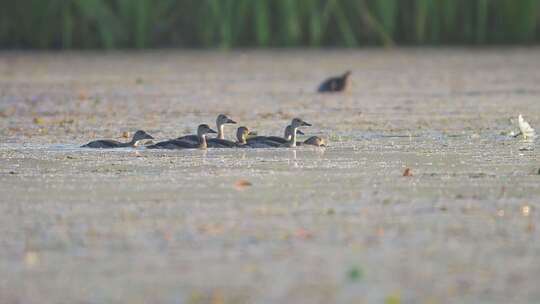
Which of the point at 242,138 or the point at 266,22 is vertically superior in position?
the point at 266,22

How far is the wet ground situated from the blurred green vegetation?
7824 millimetres

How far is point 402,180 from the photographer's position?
28.2 ft

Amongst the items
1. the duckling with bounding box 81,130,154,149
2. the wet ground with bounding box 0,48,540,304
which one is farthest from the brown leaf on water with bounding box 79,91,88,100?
the duckling with bounding box 81,130,154,149

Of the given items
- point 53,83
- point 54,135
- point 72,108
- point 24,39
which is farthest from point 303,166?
point 24,39

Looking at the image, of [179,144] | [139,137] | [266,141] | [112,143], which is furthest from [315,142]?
[112,143]

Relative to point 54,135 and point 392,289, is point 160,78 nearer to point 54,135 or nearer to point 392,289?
point 54,135

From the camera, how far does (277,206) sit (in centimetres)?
758

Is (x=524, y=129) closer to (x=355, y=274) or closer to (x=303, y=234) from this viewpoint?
(x=303, y=234)

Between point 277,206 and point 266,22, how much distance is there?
1671cm

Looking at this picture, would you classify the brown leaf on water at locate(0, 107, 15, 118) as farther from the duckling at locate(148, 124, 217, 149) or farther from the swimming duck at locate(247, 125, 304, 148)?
the swimming duck at locate(247, 125, 304, 148)

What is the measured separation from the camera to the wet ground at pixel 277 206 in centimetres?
563

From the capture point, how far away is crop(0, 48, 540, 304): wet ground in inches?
222

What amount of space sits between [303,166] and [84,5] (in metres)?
14.8

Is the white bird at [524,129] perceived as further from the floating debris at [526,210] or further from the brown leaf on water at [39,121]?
the brown leaf on water at [39,121]
